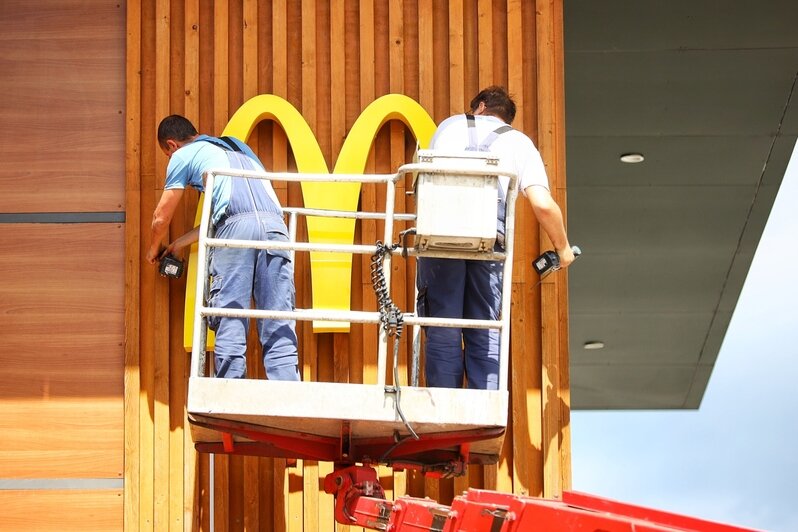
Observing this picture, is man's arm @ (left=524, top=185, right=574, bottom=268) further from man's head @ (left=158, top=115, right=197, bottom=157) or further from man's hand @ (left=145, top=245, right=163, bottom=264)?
man's hand @ (left=145, top=245, right=163, bottom=264)

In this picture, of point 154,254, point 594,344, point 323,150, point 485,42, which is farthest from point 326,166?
point 594,344

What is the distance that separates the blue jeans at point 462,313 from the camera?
276 inches

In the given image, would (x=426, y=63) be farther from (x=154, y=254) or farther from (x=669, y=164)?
(x=669, y=164)

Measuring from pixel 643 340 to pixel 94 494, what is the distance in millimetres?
14425

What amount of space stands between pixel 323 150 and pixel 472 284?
2.16 meters

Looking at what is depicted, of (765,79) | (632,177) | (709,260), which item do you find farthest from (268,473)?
(709,260)

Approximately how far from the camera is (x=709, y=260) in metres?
18.8

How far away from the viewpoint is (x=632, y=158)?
16047 mm

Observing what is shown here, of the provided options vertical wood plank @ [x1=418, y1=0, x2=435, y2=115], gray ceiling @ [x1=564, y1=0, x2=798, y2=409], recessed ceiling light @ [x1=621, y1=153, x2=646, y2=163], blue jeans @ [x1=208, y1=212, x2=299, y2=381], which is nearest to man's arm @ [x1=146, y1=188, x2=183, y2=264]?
blue jeans @ [x1=208, y1=212, x2=299, y2=381]

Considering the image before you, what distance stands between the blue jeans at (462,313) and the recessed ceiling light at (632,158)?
9237 millimetres

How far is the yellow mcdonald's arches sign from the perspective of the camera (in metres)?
8.50

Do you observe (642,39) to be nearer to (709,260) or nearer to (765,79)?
(765,79)

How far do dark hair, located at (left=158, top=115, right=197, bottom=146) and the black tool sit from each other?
797mm

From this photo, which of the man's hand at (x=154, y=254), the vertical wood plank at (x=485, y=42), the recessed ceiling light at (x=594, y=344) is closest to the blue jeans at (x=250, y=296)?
the man's hand at (x=154, y=254)
